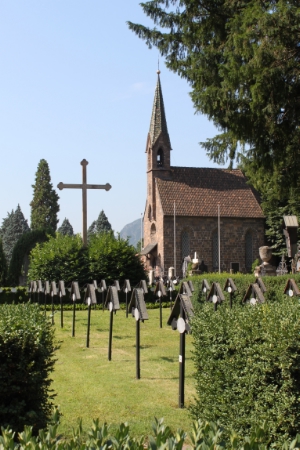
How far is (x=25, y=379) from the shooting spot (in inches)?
223

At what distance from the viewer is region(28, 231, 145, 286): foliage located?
88.6 ft

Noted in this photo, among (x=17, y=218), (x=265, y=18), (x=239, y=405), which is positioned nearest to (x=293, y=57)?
(x=265, y=18)

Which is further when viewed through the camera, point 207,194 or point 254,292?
point 207,194

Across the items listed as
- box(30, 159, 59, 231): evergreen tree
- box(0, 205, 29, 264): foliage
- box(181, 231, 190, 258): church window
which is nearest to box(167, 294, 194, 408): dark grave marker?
box(181, 231, 190, 258): church window

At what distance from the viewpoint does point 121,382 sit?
9.12 m

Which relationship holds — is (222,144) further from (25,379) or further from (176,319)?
(25,379)

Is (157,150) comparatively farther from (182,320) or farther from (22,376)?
(22,376)

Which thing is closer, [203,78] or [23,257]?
[203,78]

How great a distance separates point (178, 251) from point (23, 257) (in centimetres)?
1800

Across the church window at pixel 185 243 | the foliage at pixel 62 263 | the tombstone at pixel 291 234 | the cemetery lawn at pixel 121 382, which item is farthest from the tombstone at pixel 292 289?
the church window at pixel 185 243

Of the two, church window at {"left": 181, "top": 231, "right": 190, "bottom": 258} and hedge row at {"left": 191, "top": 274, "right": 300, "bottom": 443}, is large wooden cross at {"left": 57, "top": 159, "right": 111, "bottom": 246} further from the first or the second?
church window at {"left": 181, "top": 231, "right": 190, "bottom": 258}

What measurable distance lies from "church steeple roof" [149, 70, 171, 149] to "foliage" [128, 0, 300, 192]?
38.5m

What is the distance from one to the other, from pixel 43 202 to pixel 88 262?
3884 centimetres

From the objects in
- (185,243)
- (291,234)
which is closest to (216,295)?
(291,234)
